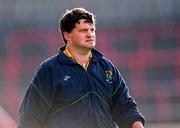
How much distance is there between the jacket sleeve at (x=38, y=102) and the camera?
3.44m

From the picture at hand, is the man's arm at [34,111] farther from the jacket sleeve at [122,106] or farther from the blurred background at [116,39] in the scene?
the blurred background at [116,39]

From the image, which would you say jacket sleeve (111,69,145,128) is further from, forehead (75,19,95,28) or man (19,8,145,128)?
forehead (75,19,95,28)

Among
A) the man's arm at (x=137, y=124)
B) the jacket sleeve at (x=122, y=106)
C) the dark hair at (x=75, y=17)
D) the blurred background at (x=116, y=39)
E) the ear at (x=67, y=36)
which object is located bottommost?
the blurred background at (x=116, y=39)

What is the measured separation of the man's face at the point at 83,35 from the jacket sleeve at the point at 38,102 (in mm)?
215

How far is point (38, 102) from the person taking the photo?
11.4 ft

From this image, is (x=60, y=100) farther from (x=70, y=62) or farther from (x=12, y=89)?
(x=12, y=89)

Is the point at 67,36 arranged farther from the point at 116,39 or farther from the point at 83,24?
the point at 116,39

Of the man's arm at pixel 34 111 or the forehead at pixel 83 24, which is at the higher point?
the forehead at pixel 83 24

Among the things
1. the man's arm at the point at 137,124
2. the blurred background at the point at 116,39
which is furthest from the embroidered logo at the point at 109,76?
the blurred background at the point at 116,39

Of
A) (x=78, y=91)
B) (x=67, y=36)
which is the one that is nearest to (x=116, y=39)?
(x=67, y=36)

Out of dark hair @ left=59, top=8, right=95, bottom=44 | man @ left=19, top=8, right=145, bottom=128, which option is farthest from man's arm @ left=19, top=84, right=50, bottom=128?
dark hair @ left=59, top=8, right=95, bottom=44

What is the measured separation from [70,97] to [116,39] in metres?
13.8

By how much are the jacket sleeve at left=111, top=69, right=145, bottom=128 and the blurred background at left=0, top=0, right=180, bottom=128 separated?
40.8 feet

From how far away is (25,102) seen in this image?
139 inches
